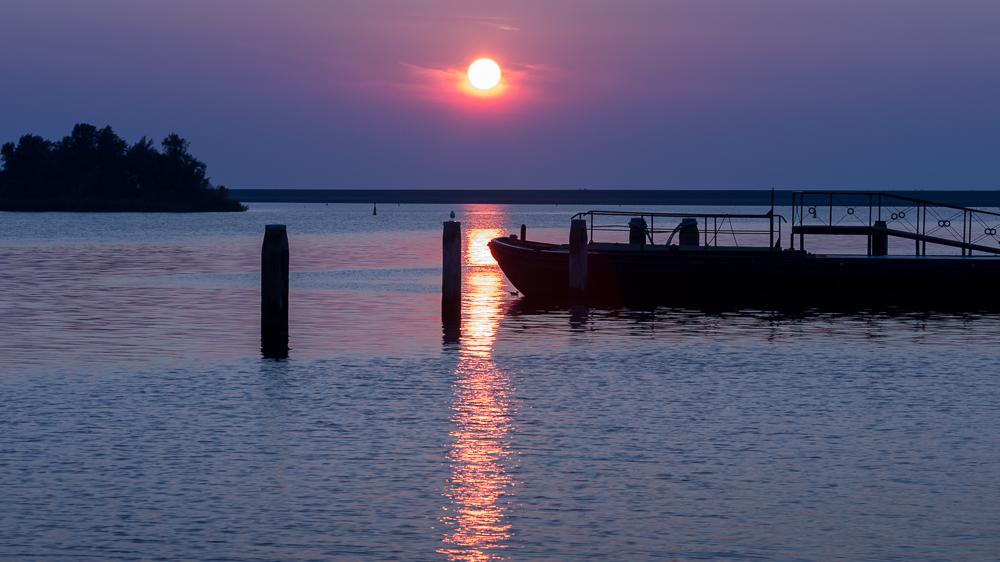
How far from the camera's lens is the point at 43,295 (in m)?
34.2

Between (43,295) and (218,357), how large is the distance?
15.8m

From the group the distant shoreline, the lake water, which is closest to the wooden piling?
the lake water

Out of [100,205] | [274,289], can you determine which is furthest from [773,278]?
[100,205]

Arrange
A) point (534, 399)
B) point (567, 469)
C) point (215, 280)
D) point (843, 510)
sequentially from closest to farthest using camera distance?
1. point (843, 510)
2. point (567, 469)
3. point (534, 399)
4. point (215, 280)

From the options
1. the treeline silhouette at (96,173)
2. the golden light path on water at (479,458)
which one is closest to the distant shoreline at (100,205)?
the treeline silhouette at (96,173)

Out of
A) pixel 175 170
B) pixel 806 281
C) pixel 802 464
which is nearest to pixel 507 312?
pixel 806 281

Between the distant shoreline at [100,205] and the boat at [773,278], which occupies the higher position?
the distant shoreline at [100,205]

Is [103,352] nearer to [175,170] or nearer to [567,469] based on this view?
[567,469]

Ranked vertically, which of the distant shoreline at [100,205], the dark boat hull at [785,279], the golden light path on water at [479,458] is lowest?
the golden light path on water at [479,458]

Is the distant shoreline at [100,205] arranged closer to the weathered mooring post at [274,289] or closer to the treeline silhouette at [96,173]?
the treeline silhouette at [96,173]

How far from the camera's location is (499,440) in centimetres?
1342

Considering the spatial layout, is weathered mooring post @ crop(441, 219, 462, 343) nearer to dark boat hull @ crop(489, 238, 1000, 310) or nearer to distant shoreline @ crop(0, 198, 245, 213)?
dark boat hull @ crop(489, 238, 1000, 310)

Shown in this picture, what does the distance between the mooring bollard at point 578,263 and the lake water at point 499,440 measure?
3.88 metres

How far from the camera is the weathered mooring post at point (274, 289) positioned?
22.1 metres
